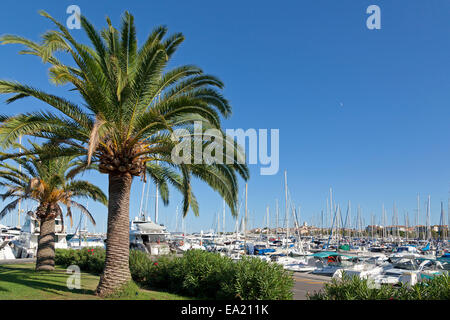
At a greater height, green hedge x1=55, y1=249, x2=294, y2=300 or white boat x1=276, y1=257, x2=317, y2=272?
green hedge x1=55, y1=249, x2=294, y2=300

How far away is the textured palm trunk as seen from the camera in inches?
739

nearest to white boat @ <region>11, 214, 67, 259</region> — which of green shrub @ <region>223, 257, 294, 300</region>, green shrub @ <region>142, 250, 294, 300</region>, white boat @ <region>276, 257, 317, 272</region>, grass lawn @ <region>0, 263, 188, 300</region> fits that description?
white boat @ <region>276, 257, 317, 272</region>

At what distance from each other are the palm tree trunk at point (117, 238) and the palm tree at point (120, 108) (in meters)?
0.03

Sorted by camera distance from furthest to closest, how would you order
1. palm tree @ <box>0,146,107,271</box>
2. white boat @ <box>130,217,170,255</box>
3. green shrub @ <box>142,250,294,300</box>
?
1. white boat @ <box>130,217,170,255</box>
2. palm tree @ <box>0,146,107,271</box>
3. green shrub @ <box>142,250,294,300</box>

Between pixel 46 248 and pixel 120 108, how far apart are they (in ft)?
38.2

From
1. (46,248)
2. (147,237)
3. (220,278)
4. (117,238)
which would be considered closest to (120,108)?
(117,238)

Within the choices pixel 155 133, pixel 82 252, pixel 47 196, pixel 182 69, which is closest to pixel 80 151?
pixel 155 133

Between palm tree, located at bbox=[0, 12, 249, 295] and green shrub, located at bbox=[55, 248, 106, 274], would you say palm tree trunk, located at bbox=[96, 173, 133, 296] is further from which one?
green shrub, located at bbox=[55, 248, 106, 274]

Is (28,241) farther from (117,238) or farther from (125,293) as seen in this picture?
(125,293)

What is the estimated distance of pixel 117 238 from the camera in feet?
40.3

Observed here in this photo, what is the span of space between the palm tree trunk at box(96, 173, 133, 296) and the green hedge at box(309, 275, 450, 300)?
6.67 meters

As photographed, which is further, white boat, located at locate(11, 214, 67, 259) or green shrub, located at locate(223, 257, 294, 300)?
white boat, located at locate(11, 214, 67, 259)

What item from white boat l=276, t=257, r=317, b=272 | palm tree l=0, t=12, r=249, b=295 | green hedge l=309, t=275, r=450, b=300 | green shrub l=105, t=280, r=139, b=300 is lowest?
white boat l=276, t=257, r=317, b=272
